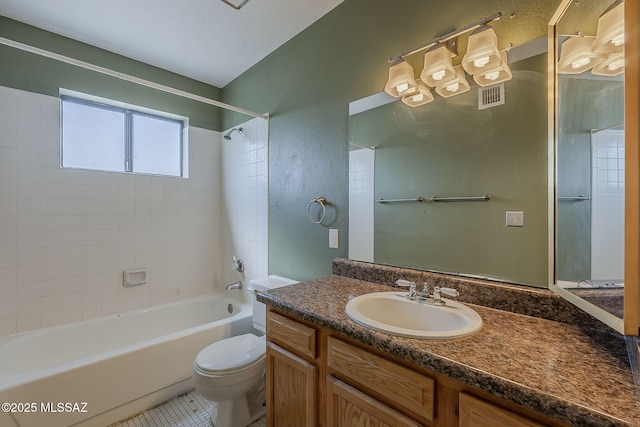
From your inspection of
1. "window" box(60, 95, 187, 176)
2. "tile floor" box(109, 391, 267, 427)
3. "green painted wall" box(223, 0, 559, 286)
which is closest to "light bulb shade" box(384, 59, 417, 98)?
"green painted wall" box(223, 0, 559, 286)

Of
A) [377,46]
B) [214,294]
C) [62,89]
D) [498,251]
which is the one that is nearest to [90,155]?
[62,89]

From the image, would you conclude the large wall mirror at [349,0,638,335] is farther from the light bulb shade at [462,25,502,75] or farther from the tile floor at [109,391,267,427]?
the tile floor at [109,391,267,427]

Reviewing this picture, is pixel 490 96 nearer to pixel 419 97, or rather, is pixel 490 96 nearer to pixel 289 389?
pixel 419 97

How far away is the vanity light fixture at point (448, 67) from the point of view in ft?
3.63

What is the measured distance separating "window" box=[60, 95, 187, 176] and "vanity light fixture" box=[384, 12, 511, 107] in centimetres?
226

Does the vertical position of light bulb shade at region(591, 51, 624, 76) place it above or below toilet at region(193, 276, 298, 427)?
above

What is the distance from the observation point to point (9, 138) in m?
1.89

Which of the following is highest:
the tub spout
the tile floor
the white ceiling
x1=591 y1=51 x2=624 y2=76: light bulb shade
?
the white ceiling

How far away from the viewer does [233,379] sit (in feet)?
4.86

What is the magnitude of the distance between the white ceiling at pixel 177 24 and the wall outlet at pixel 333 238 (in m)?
1.49

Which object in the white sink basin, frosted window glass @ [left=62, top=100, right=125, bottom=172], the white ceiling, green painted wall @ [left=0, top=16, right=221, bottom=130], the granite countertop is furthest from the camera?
frosted window glass @ [left=62, top=100, right=125, bottom=172]

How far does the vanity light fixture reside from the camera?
111 centimetres

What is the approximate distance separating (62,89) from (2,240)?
1188mm

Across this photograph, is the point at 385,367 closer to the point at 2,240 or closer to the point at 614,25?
the point at 614,25
